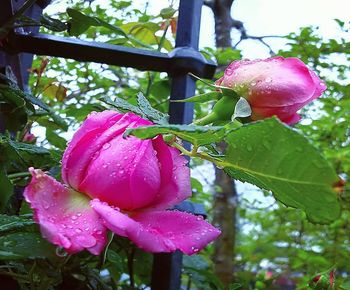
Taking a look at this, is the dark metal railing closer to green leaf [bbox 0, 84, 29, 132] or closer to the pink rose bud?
green leaf [bbox 0, 84, 29, 132]

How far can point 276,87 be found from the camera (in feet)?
0.97

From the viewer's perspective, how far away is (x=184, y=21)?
0.70 m

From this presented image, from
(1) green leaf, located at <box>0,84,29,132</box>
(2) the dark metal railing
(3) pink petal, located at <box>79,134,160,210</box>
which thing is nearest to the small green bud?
(2) the dark metal railing

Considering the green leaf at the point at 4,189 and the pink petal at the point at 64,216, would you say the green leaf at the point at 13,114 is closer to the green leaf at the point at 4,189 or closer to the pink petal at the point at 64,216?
the green leaf at the point at 4,189

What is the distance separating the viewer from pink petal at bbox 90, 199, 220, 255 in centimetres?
23

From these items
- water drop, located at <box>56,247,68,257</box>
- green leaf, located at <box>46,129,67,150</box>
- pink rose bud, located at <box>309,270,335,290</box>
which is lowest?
pink rose bud, located at <box>309,270,335,290</box>

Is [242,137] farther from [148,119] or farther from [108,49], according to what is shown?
[108,49]

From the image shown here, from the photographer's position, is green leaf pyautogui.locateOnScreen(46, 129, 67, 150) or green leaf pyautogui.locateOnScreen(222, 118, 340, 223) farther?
green leaf pyautogui.locateOnScreen(46, 129, 67, 150)

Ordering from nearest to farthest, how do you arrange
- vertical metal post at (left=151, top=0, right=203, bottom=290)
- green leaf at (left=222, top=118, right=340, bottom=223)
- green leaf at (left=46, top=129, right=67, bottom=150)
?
green leaf at (left=222, top=118, right=340, bottom=223) → vertical metal post at (left=151, top=0, right=203, bottom=290) → green leaf at (left=46, top=129, right=67, bottom=150)

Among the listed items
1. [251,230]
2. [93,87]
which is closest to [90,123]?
[93,87]

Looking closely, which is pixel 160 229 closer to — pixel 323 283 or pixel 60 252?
pixel 60 252

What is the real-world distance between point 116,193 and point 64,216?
0.03 m

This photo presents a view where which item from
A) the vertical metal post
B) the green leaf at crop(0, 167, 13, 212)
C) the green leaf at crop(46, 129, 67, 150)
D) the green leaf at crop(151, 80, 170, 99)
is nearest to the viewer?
the green leaf at crop(0, 167, 13, 212)

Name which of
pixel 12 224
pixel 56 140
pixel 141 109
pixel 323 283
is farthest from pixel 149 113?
pixel 56 140
